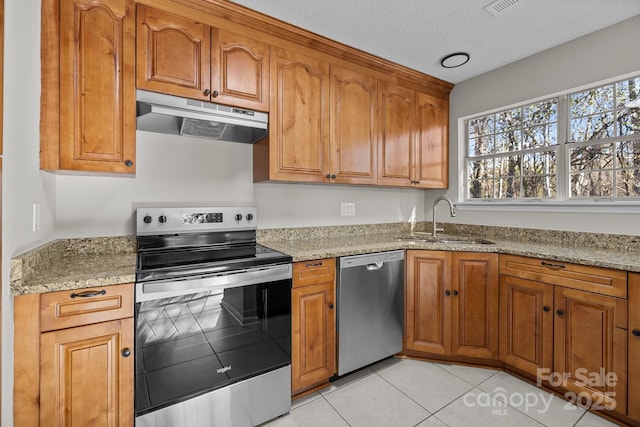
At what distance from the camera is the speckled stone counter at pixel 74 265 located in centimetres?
113

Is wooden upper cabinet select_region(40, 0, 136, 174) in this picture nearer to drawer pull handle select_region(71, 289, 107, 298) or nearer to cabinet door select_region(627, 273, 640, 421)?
drawer pull handle select_region(71, 289, 107, 298)

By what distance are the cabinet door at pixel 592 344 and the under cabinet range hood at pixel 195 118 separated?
7.28 feet

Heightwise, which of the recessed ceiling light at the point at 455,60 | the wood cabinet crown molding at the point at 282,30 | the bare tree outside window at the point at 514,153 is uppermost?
the recessed ceiling light at the point at 455,60

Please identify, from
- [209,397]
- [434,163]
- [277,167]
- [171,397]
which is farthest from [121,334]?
[434,163]

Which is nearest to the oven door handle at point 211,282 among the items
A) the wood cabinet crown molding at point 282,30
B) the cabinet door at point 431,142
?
the wood cabinet crown molding at point 282,30

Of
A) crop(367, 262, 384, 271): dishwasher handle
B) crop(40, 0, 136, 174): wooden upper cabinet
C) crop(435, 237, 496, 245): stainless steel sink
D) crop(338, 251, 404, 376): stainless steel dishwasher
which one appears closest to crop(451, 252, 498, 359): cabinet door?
crop(435, 237, 496, 245): stainless steel sink

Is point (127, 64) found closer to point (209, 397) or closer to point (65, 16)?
point (65, 16)

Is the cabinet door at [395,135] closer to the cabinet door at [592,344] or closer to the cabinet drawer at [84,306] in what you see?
the cabinet door at [592,344]

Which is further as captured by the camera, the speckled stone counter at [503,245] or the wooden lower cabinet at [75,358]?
the speckled stone counter at [503,245]

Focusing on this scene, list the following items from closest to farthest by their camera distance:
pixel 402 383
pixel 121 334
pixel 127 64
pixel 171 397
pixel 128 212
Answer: pixel 121 334
pixel 171 397
pixel 127 64
pixel 128 212
pixel 402 383

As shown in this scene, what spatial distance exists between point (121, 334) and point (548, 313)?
2.40m

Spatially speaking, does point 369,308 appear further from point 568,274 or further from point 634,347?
point 634,347

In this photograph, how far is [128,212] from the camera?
1.84 meters

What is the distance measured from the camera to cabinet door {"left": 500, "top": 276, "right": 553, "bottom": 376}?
1.88 metres
